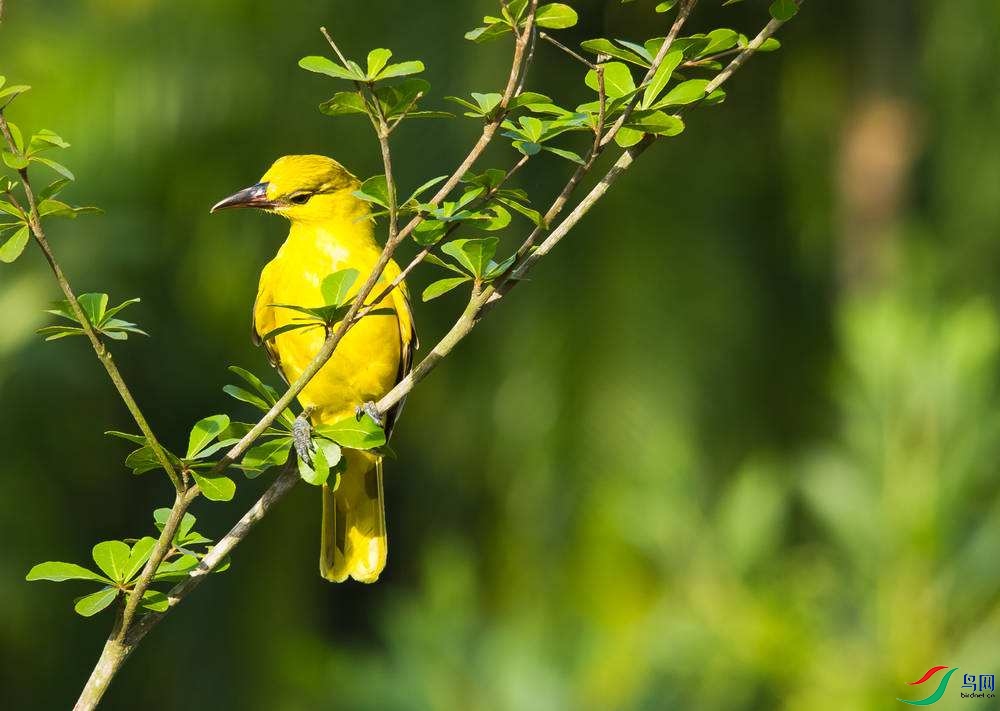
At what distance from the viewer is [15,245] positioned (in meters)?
1.89

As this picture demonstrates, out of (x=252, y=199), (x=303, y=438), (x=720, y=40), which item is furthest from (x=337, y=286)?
(x=252, y=199)

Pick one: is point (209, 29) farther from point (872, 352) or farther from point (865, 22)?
point (872, 352)

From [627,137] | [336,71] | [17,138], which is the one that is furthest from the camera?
[627,137]

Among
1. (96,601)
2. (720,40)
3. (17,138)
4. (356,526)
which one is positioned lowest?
(356,526)

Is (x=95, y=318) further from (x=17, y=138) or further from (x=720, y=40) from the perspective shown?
(x=720, y=40)

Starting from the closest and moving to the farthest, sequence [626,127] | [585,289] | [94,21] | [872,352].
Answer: [626,127] < [872,352] < [585,289] < [94,21]

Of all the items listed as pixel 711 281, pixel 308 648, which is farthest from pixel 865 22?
pixel 308 648

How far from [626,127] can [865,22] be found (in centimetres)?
735

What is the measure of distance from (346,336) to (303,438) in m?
1.37

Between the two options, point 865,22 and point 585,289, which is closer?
point 585,289

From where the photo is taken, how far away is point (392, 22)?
813cm

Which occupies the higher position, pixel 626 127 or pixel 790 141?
pixel 626 127

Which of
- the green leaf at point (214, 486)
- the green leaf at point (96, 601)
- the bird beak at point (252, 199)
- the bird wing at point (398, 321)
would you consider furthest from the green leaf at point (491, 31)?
the bird wing at point (398, 321)

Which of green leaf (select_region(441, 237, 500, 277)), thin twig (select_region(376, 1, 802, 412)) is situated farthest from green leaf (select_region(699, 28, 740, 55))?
green leaf (select_region(441, 237, 500, 277))
